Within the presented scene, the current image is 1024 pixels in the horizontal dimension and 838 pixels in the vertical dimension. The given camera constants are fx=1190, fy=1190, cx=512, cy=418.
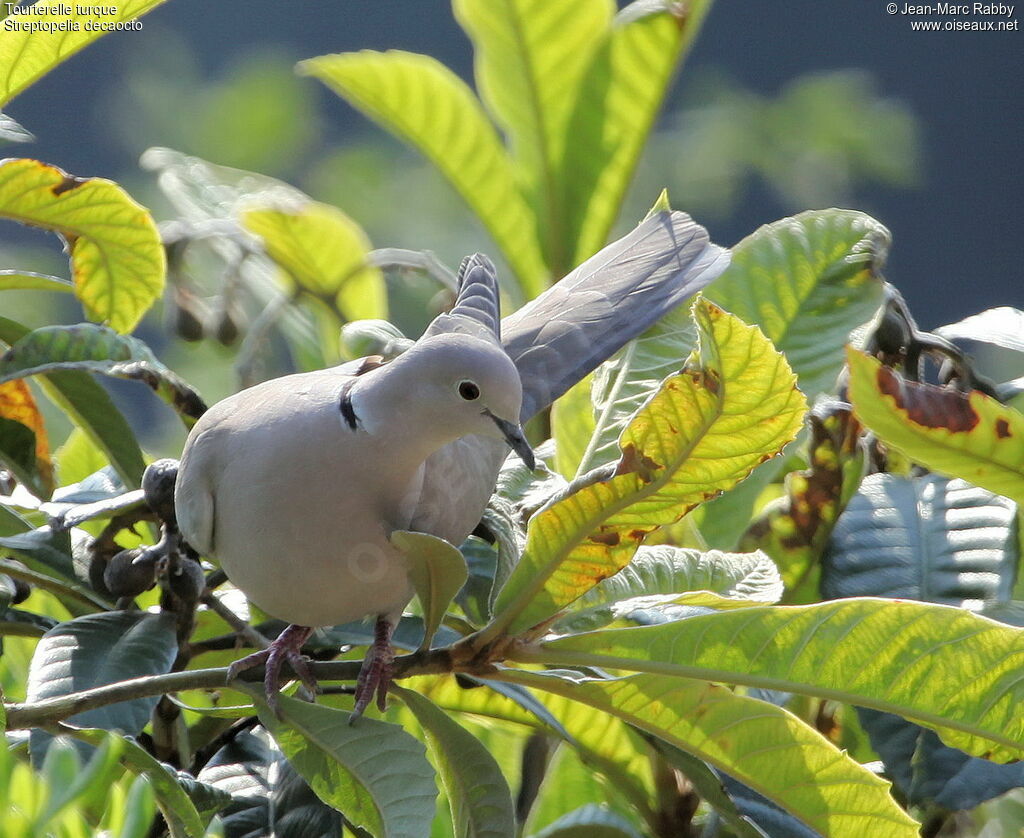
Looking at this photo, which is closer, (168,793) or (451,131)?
(168,793)

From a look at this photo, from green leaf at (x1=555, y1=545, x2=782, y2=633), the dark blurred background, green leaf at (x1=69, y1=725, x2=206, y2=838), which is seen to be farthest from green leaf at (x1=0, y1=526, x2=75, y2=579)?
the dark blurred background

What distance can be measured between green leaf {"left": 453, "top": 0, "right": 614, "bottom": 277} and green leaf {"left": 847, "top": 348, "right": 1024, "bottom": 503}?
78 centimetres

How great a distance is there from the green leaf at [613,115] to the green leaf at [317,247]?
301 millimetres

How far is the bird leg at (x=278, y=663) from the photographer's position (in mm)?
906

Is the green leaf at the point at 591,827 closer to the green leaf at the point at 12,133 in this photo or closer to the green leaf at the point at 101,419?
the green leaf at the point at 101,419

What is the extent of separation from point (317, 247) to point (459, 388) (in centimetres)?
70

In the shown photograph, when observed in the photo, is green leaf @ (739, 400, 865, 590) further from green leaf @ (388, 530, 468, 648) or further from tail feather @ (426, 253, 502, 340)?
green leaf @ (388, 530, 468, 648)

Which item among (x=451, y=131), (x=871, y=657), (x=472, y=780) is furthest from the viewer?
(x=451, y=131)

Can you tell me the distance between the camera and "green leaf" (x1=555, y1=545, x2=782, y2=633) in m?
0.99

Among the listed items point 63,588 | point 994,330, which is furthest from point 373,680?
point 994,330

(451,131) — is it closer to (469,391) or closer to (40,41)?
(40,41)

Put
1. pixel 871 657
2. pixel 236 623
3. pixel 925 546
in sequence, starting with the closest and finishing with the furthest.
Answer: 1. pixel 871 657
2. pixel 236 623
3. pixel 925 546

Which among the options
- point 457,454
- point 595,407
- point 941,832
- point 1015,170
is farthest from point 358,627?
point 1015,170

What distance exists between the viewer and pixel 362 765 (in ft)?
2.89
